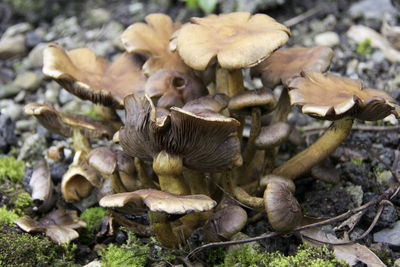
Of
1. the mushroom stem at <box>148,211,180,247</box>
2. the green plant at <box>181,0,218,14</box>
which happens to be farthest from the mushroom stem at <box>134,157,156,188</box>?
the green plant at <box>181,0,218,14</box>

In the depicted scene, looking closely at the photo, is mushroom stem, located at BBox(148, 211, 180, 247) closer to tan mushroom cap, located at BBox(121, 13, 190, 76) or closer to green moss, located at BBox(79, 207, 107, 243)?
green moss, located at BBox(79, 207, 107, 243)

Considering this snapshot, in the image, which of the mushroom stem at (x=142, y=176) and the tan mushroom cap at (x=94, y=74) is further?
the tan mushroom cap at (x=94, y=74)


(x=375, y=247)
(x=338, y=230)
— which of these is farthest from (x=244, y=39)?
(x=375, y=247)

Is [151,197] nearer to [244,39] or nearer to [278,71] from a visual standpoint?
[244,39]

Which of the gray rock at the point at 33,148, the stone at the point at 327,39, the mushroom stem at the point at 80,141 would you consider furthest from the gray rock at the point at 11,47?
the stone at the point at 327,39

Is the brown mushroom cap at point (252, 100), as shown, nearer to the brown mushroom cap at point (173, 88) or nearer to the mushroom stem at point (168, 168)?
the brown mushroom cap at point (173, 88)
